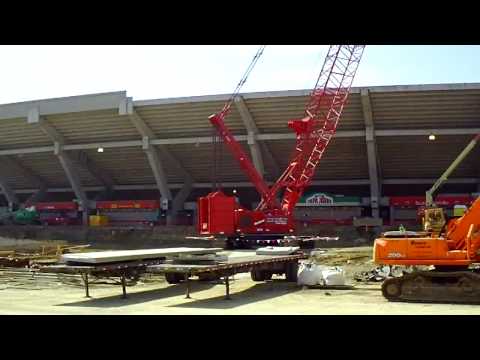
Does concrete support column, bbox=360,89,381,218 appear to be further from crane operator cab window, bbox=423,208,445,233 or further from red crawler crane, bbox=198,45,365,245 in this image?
crane operator cab window, bbox=423,208,445,233

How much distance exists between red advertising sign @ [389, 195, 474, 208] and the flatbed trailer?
94.2ft

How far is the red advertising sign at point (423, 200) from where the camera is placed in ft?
142

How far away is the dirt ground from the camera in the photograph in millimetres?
11969

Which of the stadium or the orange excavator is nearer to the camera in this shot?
the orange excavator

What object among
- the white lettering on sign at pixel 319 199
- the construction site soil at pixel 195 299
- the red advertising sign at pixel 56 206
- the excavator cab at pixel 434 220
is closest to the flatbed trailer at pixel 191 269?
the construction site soil at pixel 195 299

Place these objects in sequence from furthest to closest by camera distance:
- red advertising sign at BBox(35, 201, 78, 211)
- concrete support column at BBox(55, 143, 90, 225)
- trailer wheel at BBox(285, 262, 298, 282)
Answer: red advertising sign at BBox(35, 201, 78, 211)
concrete support column at BBox(55, 143, 90, 225)
trailer wheel at BBox(285, 262, 298, 282)

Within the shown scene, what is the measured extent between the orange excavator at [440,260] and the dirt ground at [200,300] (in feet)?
1.39

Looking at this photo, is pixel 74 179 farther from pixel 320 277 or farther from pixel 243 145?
pixel 320 277

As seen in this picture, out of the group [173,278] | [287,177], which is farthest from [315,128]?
[173,278]

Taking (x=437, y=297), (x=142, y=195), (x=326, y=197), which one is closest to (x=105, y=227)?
(x=142, y=195)

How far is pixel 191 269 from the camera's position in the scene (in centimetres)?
1328

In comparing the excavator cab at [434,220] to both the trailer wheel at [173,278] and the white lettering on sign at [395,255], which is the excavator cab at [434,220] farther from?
the trailer wheel at [173,278]

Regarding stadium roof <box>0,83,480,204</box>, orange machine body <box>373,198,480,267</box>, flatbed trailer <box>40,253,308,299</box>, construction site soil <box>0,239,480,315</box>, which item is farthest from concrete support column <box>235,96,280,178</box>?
orange machine body <box>373,198,480,267</box>
